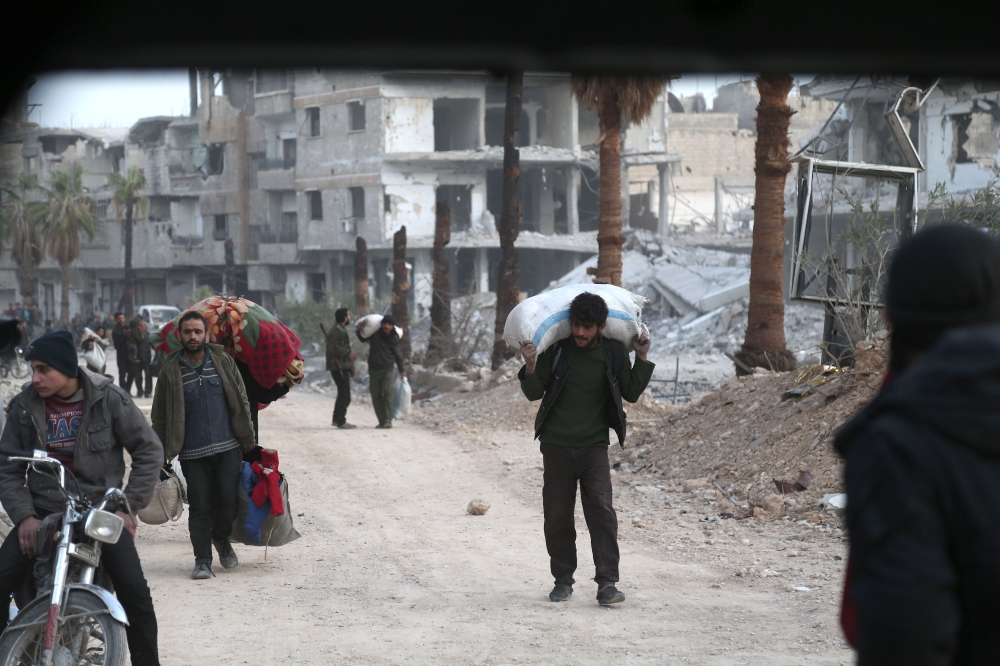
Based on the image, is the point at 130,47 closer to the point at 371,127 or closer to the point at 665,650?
the point at 665,650

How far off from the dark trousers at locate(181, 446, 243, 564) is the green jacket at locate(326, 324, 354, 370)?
9857 mm

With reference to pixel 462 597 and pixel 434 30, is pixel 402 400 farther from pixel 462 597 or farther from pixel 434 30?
pixel 434 30

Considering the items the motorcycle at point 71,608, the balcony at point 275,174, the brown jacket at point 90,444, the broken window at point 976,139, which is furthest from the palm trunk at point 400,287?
the balcony at point 275,174

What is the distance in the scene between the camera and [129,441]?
489cm

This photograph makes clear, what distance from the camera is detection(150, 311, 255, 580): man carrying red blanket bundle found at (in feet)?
23.7

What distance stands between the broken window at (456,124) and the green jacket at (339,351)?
34302mm

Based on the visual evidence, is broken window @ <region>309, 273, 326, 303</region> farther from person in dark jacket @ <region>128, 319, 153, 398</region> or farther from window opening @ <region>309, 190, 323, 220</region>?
person in dark jacket @ <region>128, 319, 153, 398</region>

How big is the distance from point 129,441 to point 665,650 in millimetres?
2807

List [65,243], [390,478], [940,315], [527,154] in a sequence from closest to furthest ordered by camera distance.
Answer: [940,315] < [390,478] < [527,154] < [65,243]

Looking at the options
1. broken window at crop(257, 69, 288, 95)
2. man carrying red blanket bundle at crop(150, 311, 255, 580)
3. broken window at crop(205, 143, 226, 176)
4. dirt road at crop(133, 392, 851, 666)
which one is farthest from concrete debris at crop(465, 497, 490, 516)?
broken window at crop(205, 143, 226, 176)

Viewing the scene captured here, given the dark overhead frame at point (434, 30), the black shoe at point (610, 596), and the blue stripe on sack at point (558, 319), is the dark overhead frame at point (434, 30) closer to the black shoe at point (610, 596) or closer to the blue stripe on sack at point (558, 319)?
the blue stripe on sack at point (558, 319)

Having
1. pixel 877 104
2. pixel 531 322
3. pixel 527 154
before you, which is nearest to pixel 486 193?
pixel 527 154

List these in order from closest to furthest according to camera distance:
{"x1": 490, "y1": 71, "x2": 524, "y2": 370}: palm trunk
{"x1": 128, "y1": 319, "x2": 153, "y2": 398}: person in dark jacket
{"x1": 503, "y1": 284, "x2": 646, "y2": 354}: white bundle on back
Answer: {"x1": 503, "y1": 284, "x2": 646, "y2": 354}: white bundle on back → {"x1": 128, "y1": 319, "x2": 153, "y2": 398}: person in dark jacket → {"x1": 490, "y1": 71, "x2": 524, "y2": 370}: palm trunk

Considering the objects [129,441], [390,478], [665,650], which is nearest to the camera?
[129,441]
